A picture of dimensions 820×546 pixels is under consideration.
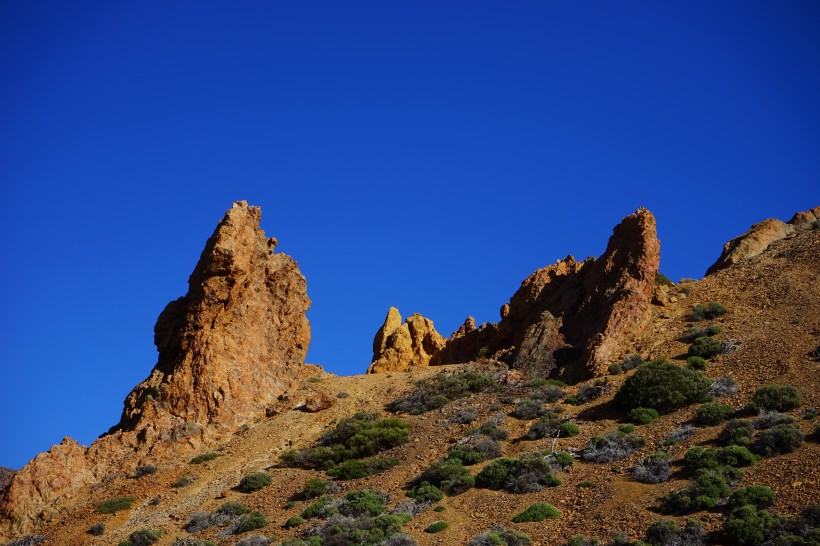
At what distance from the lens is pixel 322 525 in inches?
1178

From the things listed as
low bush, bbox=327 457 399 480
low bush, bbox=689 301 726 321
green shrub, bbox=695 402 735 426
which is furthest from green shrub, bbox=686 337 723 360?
low bush, bbox=327 457 399 480

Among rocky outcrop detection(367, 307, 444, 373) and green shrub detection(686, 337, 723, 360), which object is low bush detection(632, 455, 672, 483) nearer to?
green shrub detection(686, 337, 723, 360)

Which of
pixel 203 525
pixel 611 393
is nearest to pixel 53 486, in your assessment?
pixel 203 525

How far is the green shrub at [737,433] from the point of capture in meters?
29.4

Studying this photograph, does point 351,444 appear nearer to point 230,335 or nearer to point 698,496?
point 230,335

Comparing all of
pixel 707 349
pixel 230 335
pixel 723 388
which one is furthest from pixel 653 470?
pixel 230 335

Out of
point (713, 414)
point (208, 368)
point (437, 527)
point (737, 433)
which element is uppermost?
point (208, 368)

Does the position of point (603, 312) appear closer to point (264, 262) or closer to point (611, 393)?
point (611, 393)

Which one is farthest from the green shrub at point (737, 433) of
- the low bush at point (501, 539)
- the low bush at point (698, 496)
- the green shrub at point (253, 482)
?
the green shrub at point (253, 482)

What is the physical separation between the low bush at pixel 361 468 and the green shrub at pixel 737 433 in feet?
43.7

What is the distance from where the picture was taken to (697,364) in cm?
3781

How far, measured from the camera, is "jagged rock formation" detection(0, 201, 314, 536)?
121 ft

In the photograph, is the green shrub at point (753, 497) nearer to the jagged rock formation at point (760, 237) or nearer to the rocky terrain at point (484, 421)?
the rocky terrain at point (484, 421)

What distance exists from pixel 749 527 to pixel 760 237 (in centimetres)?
3355
